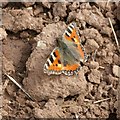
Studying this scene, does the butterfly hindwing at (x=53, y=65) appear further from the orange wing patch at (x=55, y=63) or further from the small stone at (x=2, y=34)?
the small stone at (x=2, y=34)

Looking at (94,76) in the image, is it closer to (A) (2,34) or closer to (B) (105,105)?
(B) (105,105)

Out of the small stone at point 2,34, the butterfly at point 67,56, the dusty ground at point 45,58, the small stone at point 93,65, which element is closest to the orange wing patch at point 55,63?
the butterfly at point 67,56

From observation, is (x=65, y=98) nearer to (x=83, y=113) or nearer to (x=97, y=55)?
(x=83, y=113)

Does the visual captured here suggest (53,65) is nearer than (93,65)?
Yes

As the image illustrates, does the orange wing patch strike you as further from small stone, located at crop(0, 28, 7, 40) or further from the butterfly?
small stone, located at crop(0, 28, 7, 40)

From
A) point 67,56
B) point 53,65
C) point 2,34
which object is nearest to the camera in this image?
point 53,65

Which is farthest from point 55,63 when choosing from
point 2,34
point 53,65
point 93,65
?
point 2,34
